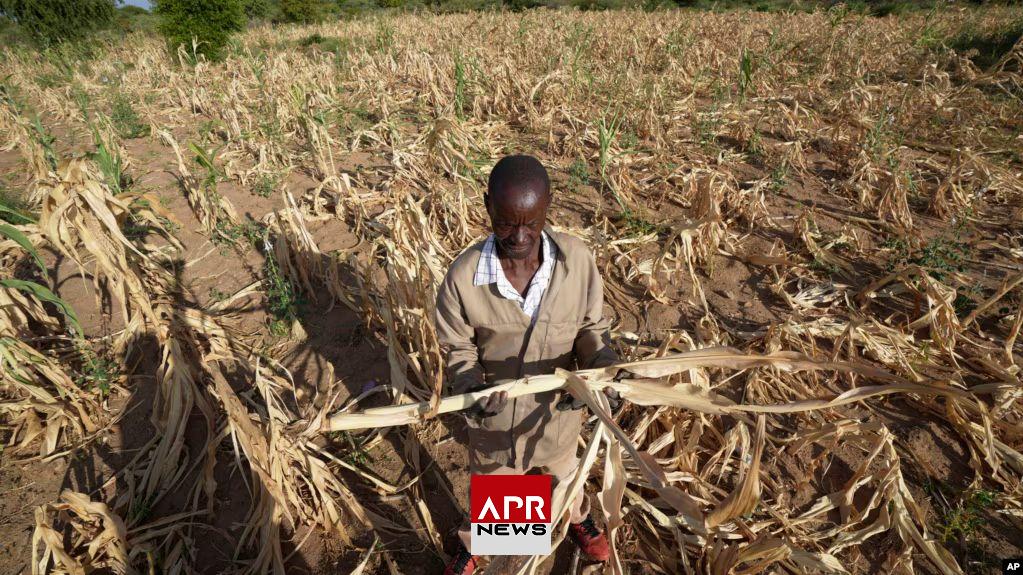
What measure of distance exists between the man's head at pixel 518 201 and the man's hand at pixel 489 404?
49cm

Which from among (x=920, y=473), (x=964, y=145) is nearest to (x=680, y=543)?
(x=920, y=473)

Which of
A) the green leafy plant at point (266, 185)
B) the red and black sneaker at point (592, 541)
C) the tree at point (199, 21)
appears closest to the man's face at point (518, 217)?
the red and black sneaker at point (592, 541)

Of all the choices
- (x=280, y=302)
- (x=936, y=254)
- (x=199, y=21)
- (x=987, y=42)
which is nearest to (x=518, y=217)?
(x=280, y=302)

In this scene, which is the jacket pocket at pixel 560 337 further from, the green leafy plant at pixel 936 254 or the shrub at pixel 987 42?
the shrub at pixel 987 42

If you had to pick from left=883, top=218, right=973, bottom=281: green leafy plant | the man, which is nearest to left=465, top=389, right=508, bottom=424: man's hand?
the man

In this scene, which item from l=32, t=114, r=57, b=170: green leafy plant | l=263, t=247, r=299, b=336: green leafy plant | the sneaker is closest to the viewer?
the sneaker

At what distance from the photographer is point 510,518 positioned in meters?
1.72

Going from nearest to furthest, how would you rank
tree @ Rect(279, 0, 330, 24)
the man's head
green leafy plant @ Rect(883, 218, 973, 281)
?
1. the man's head
2. green leafy plant @ Rect(883, 218, 973, 281)
3. tree @ Rect(279, 0, 330, 24)

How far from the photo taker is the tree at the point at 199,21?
1055 centimetres

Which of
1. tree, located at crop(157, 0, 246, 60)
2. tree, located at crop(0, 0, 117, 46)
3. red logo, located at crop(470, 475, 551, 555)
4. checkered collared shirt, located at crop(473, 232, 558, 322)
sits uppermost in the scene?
tree, located at crop(0, 0, 117, 46)

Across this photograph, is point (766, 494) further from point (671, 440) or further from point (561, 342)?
point (561, 342)

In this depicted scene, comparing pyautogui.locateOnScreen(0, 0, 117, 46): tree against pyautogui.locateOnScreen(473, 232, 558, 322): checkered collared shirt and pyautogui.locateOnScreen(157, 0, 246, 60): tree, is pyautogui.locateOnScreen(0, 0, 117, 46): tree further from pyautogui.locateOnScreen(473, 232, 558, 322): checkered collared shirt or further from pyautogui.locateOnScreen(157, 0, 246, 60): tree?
pyautogui.locateOnScreen(473, 232, 558, 322): checkered collared shirt

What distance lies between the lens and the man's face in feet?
4.32

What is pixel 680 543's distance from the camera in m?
2.04
